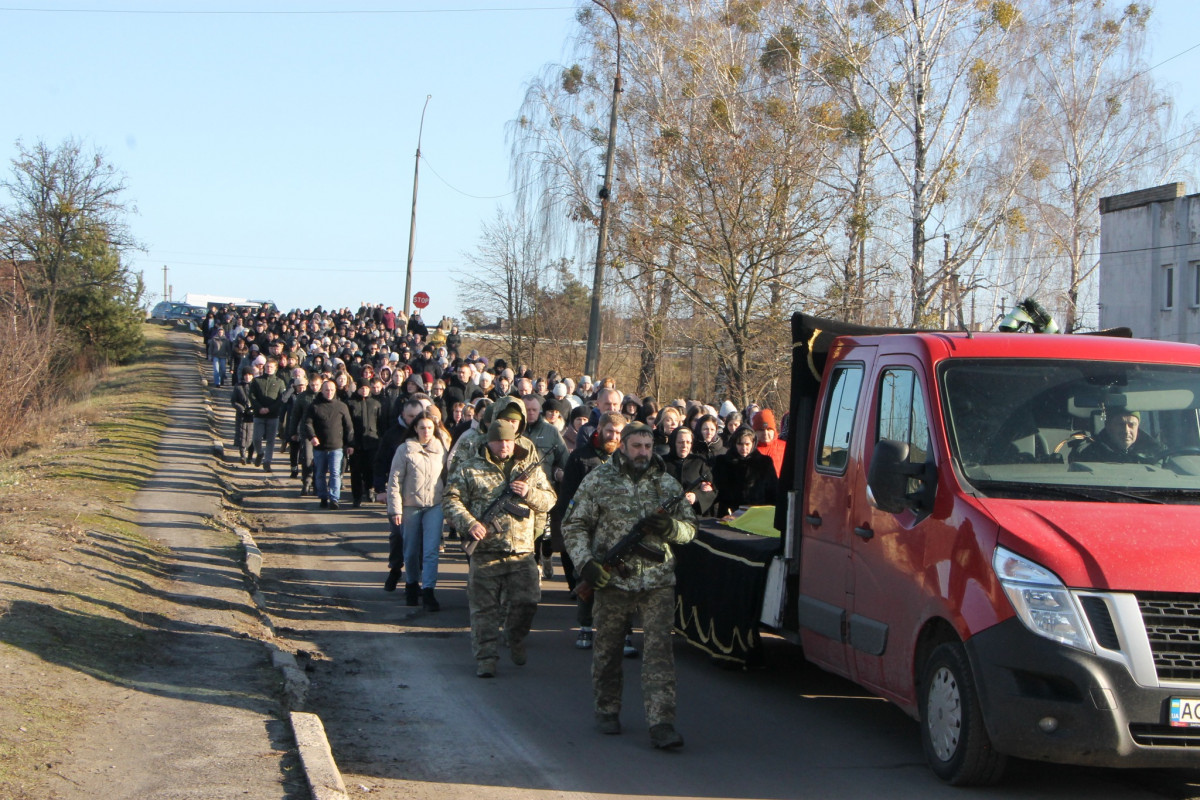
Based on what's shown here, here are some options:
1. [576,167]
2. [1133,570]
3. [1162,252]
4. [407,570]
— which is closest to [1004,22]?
[1162,252]

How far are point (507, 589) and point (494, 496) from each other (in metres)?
0.72

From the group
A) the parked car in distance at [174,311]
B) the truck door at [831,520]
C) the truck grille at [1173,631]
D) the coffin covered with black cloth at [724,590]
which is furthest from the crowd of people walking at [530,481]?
the parked car in distance at [174,311]

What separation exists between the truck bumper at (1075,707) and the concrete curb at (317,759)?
10.0 ft

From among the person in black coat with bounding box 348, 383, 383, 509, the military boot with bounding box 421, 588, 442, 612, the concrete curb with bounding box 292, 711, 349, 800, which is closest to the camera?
the concrete curb with bounding box 292, 711, 349, 800

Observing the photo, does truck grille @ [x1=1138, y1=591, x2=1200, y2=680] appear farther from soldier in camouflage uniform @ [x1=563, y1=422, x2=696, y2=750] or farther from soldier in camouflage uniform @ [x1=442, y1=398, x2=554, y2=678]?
soldier in camouflage uniform @ [x1=442, y1=398, x2=554, y2=678]

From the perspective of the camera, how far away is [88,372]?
46.8 metres

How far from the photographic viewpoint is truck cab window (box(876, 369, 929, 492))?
6.27 metres

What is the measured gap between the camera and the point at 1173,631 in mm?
5117

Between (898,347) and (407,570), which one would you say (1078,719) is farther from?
(407,570)

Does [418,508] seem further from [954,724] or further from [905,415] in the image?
[954,724]

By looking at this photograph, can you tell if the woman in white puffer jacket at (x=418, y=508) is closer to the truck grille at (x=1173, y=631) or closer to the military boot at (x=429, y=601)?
the military boot at (x=429, y=601)

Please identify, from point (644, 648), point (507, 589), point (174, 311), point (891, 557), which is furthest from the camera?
point (174, 311)

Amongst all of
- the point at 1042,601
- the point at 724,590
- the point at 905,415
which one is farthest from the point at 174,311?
the point at 1042,601

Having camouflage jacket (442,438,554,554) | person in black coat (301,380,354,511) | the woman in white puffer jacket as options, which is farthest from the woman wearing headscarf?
person in black coat (301,380,354,511)
